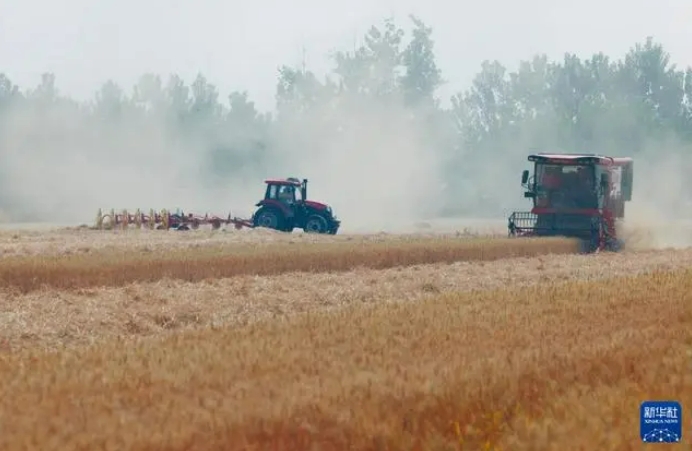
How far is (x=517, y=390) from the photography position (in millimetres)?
8312

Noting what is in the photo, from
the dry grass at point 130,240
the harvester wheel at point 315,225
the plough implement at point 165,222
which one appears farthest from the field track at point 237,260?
the plough implement at point 165,222

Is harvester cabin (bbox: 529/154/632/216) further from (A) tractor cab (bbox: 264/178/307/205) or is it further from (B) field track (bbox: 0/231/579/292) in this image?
(A) tractor cab (bbox: 264/178/307/205)

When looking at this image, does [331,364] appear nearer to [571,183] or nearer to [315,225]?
[571,183]

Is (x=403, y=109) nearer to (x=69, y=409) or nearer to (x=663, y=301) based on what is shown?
(x=663, y=301)

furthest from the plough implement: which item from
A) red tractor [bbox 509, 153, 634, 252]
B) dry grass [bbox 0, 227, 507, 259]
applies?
red tractor [bbox 509, 153, 634, 252]

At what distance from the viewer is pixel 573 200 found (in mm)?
34875

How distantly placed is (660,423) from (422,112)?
265 feet

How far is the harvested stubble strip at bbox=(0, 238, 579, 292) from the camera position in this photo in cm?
1977

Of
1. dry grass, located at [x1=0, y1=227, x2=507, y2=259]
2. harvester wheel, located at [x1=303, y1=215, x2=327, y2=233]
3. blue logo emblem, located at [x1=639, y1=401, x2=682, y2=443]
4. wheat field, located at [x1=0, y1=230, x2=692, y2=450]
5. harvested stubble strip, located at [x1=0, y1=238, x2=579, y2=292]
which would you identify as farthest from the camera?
harvester wheel, located at [x1=303, y1=215, x2=327, y2=233]

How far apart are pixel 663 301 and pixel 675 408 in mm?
8022

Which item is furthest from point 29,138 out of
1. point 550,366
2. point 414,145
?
point 550,366

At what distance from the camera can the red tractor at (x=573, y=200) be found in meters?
34.2

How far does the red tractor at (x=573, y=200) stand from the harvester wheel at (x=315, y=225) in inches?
290

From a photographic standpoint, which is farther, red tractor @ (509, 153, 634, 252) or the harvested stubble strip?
red tractor @ (509, 153, 634, 252)
